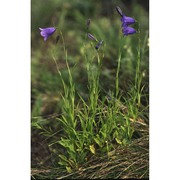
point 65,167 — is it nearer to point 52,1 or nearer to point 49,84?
point 49,84

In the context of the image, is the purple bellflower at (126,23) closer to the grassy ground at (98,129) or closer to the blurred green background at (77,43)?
the grassy ground at (98,129)

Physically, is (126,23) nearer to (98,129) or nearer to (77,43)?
(98,129)

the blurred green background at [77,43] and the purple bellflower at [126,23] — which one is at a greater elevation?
the purple bellflower at [126,23]

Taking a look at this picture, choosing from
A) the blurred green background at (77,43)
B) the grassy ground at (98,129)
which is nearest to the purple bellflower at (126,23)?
the grassy ground at (98,129)

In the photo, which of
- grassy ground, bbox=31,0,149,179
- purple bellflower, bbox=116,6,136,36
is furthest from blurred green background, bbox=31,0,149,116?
purple bellflower, bbox=116,6,136,36

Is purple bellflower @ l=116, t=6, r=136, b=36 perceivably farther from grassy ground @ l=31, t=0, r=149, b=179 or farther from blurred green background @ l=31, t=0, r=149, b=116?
blurred green background @ l=31, t=0, r=149, b=116

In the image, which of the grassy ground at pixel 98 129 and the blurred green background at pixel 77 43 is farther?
the blurred green background at pixel 77 43

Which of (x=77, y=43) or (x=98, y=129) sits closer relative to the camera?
(x=98, y=129)

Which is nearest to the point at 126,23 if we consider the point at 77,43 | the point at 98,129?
the point at 98,129

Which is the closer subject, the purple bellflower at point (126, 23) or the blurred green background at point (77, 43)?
the purple bellflower at point (126, 23)
